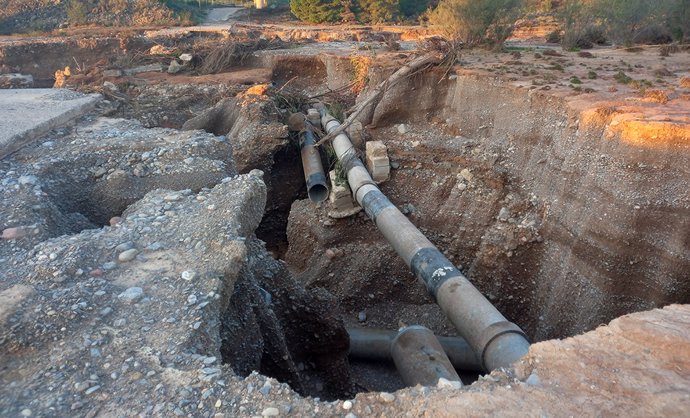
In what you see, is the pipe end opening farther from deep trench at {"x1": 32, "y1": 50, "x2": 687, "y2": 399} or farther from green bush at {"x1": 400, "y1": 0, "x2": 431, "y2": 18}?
green bush at {"x1": 400, "y1": 0, "x2": 431, "y2": 18}

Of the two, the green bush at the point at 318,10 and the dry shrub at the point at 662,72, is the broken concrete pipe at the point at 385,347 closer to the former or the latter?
the dry shrub at the point at 662,72

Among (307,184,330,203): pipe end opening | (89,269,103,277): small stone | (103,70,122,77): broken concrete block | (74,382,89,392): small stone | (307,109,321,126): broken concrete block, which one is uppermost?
(89,269,103,277): small stone

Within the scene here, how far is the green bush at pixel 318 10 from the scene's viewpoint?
24703mm

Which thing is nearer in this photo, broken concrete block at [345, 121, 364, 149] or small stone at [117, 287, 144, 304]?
small stone at [117, 287, 144, 304]

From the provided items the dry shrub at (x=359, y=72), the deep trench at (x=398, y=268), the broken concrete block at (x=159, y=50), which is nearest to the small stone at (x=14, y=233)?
the deep trench at (x=398, y=268)

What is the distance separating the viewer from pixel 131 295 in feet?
11.8

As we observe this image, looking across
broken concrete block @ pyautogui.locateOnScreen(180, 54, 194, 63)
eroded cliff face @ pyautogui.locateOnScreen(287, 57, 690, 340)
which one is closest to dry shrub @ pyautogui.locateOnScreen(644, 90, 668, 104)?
eroded cliff face @ pyautogui.locateOnScreen(287, 57, 690, 340)

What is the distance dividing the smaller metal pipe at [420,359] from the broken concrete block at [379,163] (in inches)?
132

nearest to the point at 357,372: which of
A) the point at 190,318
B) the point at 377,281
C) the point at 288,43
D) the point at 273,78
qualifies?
the point at 377,281

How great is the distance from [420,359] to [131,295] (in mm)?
2974

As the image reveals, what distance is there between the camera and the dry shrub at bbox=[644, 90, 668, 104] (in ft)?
21.5

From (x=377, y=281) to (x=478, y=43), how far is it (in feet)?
21.4

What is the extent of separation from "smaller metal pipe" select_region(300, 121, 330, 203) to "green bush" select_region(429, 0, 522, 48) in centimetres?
398

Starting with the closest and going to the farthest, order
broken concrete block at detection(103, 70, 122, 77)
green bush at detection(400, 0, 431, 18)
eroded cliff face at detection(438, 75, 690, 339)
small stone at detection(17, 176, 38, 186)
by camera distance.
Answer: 1. small stone at detection(17, 176, 38, 186)
2. eroded cliff face at detection(438, 75, 690, 339)
3. broken concrete block at detection(103, 70, 122, 77)
4. green bush at detection(400, 0, 431, 18)
